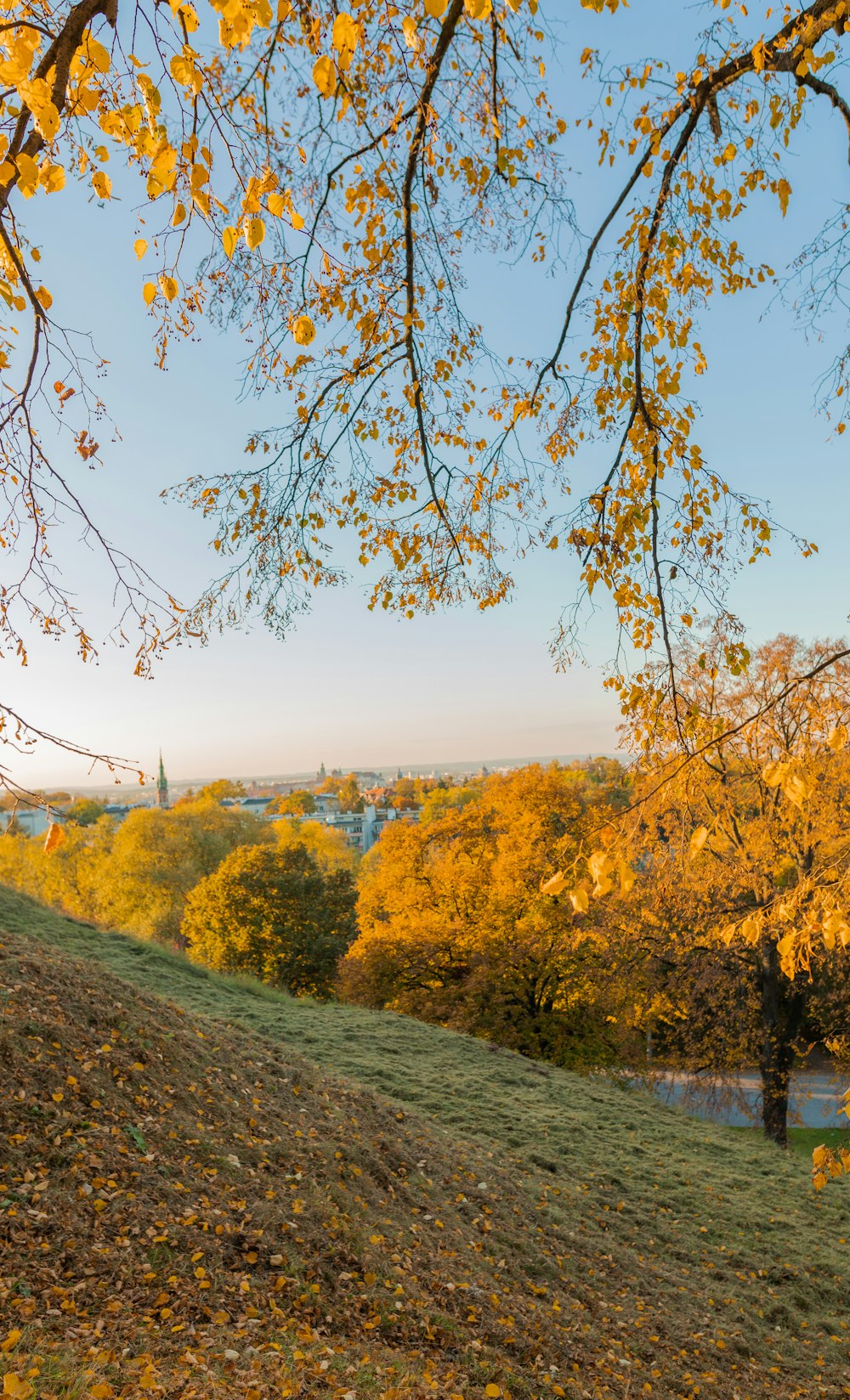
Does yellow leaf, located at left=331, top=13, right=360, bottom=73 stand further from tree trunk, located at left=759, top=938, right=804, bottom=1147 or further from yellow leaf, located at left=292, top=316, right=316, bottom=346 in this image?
tree trunk, located at left=759, top=938, right=804, bottom=1147

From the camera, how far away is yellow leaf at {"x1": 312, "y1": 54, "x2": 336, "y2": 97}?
176cm

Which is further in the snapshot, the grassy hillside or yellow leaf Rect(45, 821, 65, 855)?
the grassy hillside

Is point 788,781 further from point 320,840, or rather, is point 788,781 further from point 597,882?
point 320,840

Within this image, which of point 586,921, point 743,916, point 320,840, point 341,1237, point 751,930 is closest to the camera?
point 751,930

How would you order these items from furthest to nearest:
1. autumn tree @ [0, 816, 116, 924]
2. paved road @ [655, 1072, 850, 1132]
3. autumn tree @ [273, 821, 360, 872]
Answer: autumn tree @ [273, 821, 360, 872] < autumn tree @ [0, 816, 116, 924] < paved road @ [655, 1072, 850, 1132]

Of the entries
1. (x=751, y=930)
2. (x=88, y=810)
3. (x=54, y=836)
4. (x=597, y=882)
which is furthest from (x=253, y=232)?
(x=88, y=810)

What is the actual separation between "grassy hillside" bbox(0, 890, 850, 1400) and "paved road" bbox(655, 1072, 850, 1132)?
11.9 ft

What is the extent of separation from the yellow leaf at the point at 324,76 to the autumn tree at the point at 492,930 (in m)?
12.7

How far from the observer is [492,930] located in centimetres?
1591

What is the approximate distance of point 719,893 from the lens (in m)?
11.8

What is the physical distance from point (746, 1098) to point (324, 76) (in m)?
21.9

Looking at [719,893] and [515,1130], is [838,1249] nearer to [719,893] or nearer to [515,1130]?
[515,1130]

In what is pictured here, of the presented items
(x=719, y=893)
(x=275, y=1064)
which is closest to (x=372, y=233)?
(x=275, y=1064)

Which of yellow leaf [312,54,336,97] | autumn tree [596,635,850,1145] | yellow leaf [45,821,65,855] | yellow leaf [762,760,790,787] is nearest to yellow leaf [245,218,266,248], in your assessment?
yellow leaf [312,54,336,97]
